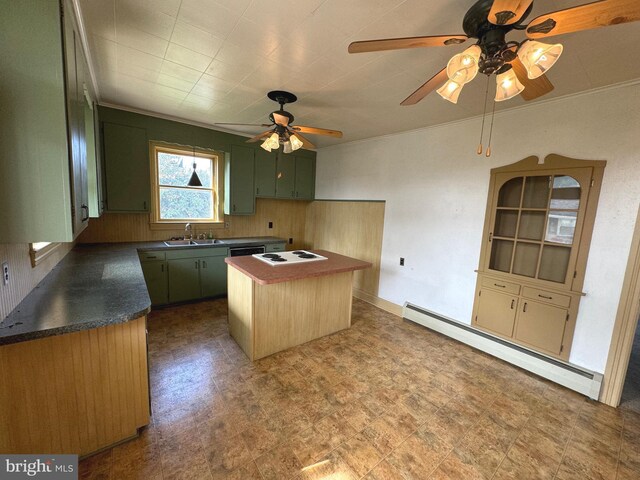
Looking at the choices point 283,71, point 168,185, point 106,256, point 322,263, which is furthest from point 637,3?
point 168,185

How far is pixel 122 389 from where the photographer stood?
1525mm

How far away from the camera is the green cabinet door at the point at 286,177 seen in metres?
4.64

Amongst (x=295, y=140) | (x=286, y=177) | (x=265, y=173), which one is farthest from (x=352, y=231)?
(x=295, y=140)

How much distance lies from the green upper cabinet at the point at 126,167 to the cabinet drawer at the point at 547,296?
4.62 meters

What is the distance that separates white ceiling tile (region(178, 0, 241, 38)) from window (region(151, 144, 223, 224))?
2.59m

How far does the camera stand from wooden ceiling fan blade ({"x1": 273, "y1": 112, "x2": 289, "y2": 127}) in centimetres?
241

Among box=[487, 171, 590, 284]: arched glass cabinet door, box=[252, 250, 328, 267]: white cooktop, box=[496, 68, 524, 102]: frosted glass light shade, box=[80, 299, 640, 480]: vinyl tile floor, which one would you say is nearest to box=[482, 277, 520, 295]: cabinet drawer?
box=[487, 171, 590, 284]: arched glass cabinet door

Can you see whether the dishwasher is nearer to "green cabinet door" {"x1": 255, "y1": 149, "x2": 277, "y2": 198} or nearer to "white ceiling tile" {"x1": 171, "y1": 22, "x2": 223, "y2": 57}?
"green cabinet door" {"x1": 255, "y1": 149, "x2": 277, "y2": 198}

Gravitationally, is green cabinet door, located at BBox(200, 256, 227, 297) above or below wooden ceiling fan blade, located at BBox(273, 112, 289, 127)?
below

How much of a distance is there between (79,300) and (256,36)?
2.00m

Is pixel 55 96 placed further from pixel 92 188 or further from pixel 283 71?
pixel 92 188

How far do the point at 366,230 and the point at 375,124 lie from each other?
5.30 ft

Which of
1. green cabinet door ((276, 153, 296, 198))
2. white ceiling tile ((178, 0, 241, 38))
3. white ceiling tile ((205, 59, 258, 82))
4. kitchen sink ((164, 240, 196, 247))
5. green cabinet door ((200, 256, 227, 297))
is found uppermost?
white ceiling tile ((205, 59, 258, 82))

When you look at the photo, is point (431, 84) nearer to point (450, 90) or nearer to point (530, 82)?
point (450, 90)
